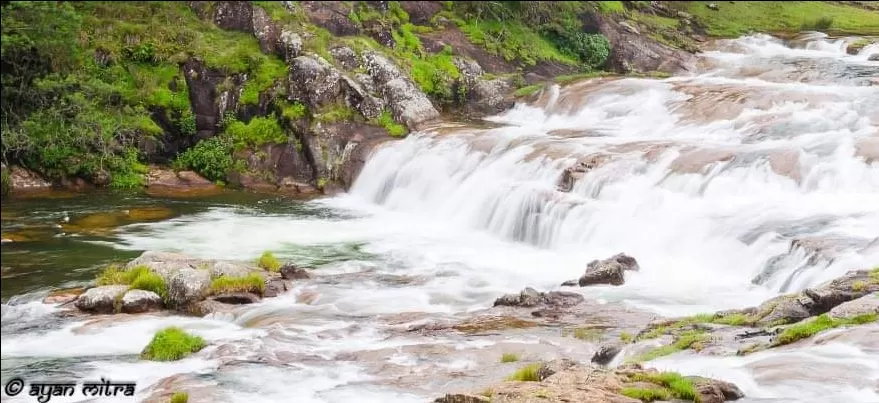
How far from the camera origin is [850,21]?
48.7 meters

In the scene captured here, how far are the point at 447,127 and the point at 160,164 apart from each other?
12087 mm

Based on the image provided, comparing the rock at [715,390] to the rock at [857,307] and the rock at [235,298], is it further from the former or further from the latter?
the rock at [235,298]

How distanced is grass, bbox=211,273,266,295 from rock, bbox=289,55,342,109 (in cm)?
1721

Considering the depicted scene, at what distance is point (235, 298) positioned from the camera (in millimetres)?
18031

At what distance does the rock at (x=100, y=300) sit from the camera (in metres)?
17.5

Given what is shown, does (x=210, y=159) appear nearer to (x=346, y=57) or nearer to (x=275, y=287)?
(x=346, y=57)

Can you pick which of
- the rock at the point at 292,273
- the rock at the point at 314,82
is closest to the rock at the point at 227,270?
the rock at the point at 292,273

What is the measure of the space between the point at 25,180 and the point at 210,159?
22.8ft

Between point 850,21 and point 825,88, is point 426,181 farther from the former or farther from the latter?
point 850,21

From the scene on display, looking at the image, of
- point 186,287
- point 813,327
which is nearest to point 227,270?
point 186,287

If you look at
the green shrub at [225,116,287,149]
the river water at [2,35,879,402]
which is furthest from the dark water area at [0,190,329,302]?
the green shrub at [225,116,287,149]

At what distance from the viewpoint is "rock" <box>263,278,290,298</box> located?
61.5 feet

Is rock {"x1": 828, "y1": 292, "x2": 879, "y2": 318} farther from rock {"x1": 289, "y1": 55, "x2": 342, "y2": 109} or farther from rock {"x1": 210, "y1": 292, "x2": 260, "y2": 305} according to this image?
rock {"x1": 289, "y1": 55, "x2": 342, "y2": 109}

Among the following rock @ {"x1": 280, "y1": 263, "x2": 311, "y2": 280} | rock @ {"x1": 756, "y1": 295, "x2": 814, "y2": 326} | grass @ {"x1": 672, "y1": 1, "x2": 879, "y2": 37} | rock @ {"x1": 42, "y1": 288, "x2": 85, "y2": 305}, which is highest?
grass @ {"x1": 672, "y1": 1, "x2": 879, "y2": 37}
